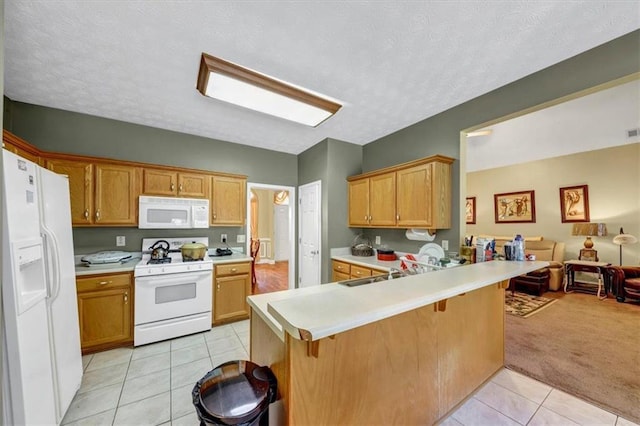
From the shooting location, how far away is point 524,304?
3990 millimetres

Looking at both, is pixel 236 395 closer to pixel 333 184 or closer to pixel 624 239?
pixel 333 184

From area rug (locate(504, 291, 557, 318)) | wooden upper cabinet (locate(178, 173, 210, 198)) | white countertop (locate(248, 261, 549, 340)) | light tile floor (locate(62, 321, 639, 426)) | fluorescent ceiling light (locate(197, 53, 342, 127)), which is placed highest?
fluorescent ceiling light (locate(197, 53, 342, 127))

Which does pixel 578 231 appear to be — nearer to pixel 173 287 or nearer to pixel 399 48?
pixel 399 48

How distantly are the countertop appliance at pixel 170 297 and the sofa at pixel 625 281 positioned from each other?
6.65 metres

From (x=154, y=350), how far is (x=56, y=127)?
9.49 feet

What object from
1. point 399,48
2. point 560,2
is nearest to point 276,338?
point 399,48

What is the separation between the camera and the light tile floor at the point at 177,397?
165cm

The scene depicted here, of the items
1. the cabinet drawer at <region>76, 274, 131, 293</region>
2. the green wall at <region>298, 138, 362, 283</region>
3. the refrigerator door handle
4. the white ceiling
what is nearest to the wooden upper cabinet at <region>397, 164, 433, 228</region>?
the green wall at <region>298, 138, 362, 283</region>

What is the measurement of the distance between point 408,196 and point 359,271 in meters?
1.20

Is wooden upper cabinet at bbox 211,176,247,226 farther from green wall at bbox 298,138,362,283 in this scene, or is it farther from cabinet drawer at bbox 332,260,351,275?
cabinet drawer at bbox 332,260,351,275

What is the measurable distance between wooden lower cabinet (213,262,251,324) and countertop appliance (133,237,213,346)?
0.12 meters

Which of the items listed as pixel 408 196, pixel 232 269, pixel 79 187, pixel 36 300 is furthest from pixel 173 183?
pixel 408 196

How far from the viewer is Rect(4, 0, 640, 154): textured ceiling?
147 centimetres

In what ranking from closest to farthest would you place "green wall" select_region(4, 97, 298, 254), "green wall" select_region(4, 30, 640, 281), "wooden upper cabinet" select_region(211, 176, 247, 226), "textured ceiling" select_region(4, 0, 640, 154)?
"textured ceiling" select_region(4, 0, 640, 154) < "green wall" select_region(4, 30, 640, 281) < "green wall" select_region(4, 97, 298, 254) < "wooden upper cabinet" select_region(211, 176, 247, 226)
